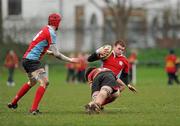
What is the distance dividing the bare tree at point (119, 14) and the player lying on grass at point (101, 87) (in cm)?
4515

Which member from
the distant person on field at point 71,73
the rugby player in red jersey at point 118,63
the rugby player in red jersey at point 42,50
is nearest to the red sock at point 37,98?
the rugby player in red jersey at point 42,50

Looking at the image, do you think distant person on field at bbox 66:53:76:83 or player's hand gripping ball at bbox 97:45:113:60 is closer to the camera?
player's hand gripping ball at bbox 97:45:113:60

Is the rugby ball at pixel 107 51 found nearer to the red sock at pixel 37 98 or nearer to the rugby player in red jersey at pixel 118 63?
the rugby player in red jersey at pixel 118 63

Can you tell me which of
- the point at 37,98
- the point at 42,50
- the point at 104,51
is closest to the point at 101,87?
the point at 104,51

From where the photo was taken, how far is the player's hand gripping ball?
16438mm

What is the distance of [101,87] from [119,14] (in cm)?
4769

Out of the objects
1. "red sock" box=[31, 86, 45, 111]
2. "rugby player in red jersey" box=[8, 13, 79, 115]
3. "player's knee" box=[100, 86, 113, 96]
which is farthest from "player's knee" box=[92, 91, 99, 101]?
"red sock" box=[31, 86, 45, 111]

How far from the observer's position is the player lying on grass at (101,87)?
51.5ft

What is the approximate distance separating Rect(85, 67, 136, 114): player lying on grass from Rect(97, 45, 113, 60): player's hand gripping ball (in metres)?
0.30

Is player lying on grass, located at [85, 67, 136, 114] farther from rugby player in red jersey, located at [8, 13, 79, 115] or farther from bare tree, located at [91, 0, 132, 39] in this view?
bare tree, located at [91, 0, 132, 39]

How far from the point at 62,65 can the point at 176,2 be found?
18.8m

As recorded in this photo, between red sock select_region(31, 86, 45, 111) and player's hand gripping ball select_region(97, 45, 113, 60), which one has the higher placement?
player's hand gripping ball select_region(97, 45, 113, 60)

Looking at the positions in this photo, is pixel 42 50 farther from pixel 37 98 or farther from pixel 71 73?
pixel 71 73

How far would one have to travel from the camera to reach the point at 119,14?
2501 inches
